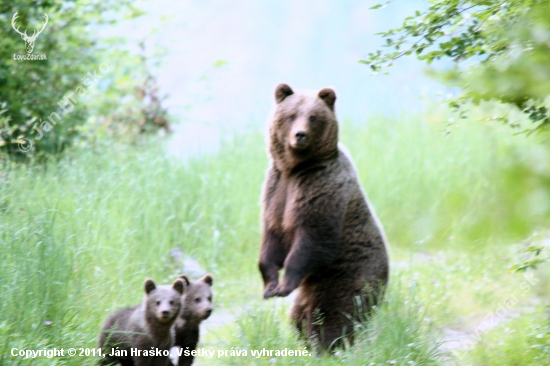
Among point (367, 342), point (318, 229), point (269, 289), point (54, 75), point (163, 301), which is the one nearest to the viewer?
point (163, 301)

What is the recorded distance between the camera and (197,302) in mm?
4129

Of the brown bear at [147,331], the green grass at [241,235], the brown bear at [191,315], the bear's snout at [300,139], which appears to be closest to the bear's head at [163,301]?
the brown bear at [147,331]

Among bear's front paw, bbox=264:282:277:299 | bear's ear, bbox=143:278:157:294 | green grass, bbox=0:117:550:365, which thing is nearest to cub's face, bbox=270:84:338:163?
bear's front paw, bbox=264:282:277:299

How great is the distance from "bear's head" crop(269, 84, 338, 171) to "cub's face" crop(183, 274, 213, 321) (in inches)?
42.4

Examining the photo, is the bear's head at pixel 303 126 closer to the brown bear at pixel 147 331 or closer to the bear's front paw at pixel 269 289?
the bear's front paw at pixel 269 289

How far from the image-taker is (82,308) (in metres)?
4.34

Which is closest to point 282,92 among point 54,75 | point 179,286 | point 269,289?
point 269,289

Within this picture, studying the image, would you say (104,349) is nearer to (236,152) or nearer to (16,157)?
(16,157)

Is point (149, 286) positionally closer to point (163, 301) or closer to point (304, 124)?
point (163, 301)

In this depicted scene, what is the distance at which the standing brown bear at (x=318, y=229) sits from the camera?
4.36 meters

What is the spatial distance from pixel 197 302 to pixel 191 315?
0.32 ft

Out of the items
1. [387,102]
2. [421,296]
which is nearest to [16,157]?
[421,296]

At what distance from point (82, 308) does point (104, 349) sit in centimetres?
54

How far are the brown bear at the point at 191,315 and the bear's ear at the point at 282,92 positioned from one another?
4.50 feet
